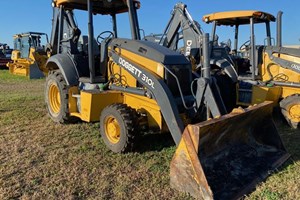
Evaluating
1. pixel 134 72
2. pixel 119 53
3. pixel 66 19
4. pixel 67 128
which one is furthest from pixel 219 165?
pixel 66 19

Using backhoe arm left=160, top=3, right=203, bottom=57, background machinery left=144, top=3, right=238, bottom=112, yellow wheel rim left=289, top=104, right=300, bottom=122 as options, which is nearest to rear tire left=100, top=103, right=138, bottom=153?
background machinery left=144, top=3, right=238, bottom=112

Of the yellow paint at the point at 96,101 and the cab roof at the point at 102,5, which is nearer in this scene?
the yellow paint at the point at 96,101

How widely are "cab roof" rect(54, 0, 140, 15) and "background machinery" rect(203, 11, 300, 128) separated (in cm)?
264

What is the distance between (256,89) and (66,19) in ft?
13.3

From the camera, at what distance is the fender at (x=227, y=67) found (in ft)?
23.0

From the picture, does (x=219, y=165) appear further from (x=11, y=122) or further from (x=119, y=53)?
(x=11, y=122)

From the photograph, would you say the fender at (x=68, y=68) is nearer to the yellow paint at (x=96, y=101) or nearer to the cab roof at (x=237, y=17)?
the yellow paint at (x=96, y=101)

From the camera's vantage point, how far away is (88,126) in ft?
19.3

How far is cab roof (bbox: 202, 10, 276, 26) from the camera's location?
699 centimetres

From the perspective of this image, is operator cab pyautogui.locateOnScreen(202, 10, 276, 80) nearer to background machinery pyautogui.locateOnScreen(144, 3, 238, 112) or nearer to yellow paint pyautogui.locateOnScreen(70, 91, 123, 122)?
background machinery pyautogui.locateOnScreen(144, 3, 238, 112)

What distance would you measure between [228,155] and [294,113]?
3.04 m

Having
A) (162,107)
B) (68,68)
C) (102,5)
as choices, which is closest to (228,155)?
(162,107)

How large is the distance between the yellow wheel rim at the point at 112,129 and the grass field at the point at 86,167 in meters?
0.20

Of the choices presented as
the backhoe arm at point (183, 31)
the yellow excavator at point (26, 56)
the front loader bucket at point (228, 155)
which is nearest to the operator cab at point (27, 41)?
the yellow excavator at point (26, 56)
